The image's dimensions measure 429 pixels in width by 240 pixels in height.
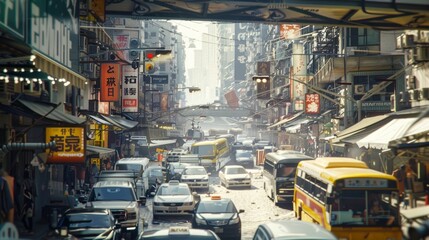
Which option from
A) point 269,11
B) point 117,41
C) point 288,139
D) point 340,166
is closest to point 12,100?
point 269,11

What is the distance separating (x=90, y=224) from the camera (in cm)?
1795

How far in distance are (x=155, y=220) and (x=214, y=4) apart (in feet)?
38.5

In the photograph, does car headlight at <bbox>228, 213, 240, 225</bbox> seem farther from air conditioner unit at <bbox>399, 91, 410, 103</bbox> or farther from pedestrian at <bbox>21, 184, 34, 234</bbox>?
air conditioner unit at <bbox>399, 91, 410, 103</bbox>

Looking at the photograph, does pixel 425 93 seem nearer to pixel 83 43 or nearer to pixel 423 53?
pixel 423 53

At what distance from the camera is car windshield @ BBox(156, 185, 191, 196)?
29.2m

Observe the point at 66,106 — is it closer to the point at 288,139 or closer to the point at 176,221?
the point at 176,221

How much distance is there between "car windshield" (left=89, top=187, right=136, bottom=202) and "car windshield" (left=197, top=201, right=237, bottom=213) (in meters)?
2.70

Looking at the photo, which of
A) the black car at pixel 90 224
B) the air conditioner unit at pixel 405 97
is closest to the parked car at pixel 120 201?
the black car at pixel 90 224

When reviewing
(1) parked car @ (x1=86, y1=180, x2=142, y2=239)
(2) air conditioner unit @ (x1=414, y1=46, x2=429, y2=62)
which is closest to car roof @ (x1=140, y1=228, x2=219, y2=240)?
(1) parked car @ (x1=86, y1=180, x2=142, y2=239)

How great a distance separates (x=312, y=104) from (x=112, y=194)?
3411cm

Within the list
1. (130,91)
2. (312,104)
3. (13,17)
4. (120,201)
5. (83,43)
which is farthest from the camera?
(312,104)

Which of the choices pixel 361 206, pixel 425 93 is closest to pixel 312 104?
pixel 425 93

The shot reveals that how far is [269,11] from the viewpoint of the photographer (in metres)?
20.7

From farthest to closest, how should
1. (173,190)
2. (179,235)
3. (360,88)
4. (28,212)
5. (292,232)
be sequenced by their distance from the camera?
1. (360,88)
2. (173,190)
3. (28,212)
4. (179,235)
5. (292,232)
